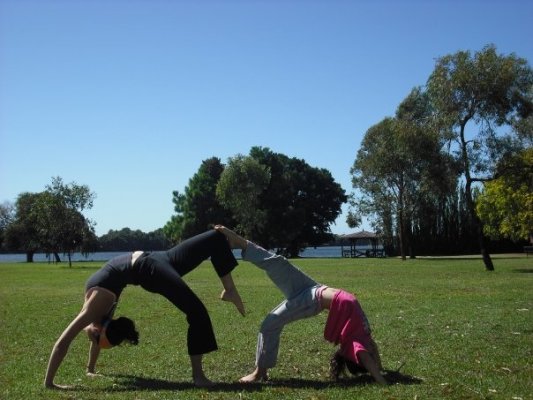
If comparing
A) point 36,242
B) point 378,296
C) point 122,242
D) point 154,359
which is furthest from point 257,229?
point 154,359

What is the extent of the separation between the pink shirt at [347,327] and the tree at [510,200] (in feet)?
94.9

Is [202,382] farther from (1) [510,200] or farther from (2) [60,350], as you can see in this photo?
(1) [510,200]

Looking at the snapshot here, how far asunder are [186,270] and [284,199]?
237ft

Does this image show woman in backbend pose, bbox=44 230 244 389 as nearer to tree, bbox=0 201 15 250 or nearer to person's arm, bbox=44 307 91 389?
person's arm, bbox=44 307 91 389

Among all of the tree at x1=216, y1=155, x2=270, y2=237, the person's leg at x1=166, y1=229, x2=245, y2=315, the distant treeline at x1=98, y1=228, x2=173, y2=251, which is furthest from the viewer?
the distant treeline at x1=98, y1=228, x2=173, y2=251

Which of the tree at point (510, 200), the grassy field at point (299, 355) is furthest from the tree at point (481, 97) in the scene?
the grassy field at point (299, 355)

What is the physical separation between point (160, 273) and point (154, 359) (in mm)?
2487

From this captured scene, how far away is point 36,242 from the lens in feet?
263

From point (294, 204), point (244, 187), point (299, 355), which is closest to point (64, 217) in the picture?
point (244, 187)

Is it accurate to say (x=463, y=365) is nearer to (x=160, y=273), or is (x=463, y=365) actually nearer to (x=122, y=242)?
(x=160, y=273)

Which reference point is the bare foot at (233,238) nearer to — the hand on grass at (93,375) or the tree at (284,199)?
the hand on grass at (93,375)

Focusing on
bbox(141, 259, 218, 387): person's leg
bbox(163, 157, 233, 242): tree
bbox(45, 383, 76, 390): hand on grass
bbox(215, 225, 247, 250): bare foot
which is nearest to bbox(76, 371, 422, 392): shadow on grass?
bbox(141, 259, 218, 387): person's leg

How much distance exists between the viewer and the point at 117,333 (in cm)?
702

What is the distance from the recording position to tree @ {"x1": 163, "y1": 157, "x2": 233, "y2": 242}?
8044cm
